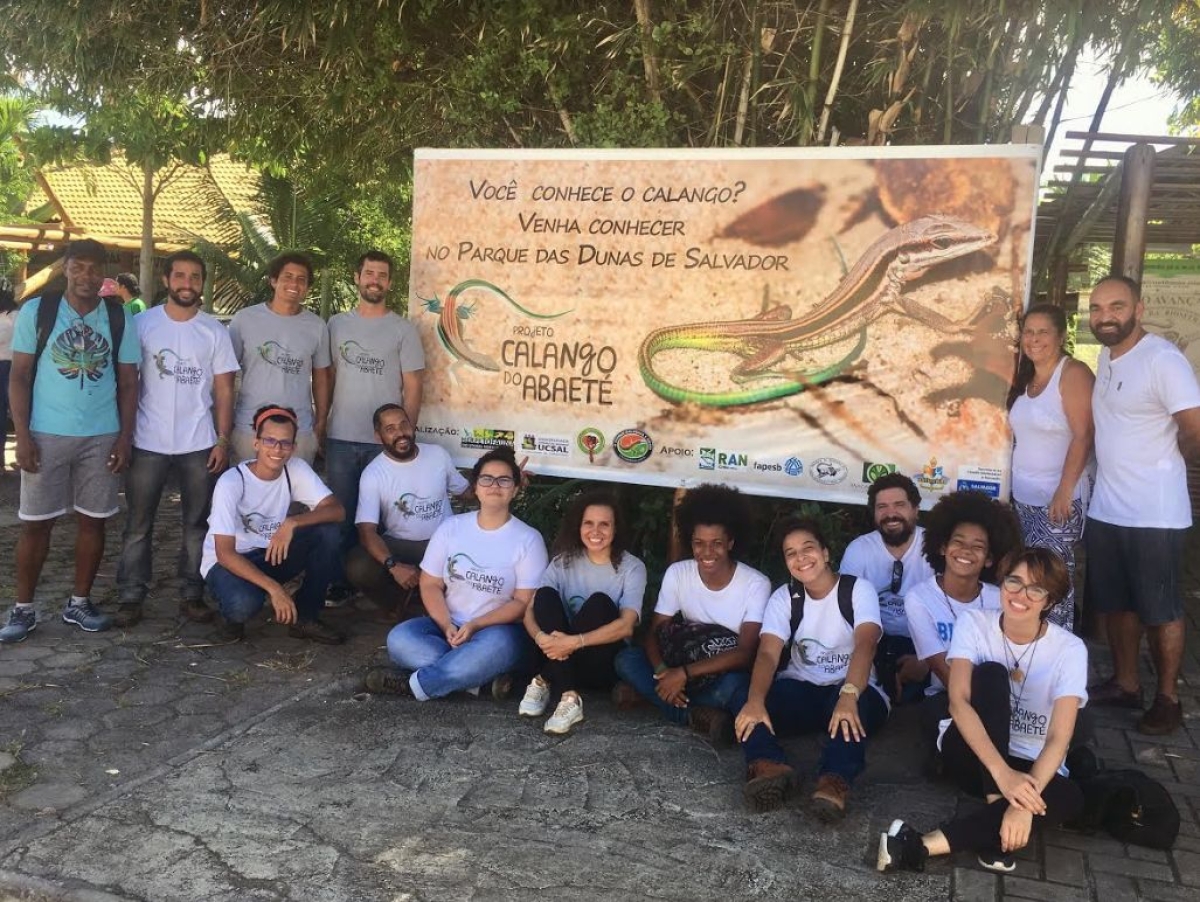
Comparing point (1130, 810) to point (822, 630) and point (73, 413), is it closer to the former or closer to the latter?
point (822, 630)

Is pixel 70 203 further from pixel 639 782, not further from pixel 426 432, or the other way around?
pixel 639 782

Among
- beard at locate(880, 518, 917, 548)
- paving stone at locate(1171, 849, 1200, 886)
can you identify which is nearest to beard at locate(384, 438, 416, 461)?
beard at locate(880, 518, 917, 548)

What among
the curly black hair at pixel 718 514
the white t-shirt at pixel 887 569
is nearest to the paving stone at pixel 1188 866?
the white t-shirt at pixel 887 569

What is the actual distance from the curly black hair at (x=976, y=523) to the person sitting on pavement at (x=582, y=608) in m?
1.23

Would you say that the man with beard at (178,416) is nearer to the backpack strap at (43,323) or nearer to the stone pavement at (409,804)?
the backpack strap at (43,323)

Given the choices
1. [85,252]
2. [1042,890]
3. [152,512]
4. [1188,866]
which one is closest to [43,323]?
[85,252]

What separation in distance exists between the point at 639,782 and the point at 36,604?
3.77 meters

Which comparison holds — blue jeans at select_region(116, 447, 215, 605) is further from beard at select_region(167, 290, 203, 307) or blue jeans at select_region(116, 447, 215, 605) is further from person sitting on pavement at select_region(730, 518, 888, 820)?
person sitting on pavement at select_region(730, 518, 888, 820)

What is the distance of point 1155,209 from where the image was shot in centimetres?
787

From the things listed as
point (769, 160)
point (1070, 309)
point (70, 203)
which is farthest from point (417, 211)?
point (70, 203)

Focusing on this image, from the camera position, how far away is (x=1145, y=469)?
14.9 ft

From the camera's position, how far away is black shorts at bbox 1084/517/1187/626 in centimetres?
452

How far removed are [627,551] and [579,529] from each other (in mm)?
334

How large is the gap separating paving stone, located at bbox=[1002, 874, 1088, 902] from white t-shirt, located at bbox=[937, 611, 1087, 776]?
1.53 ft
